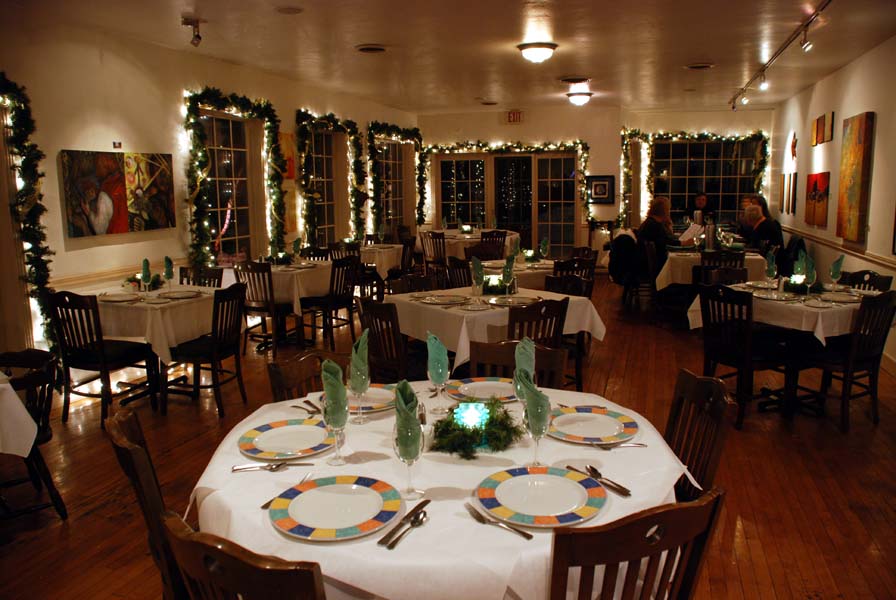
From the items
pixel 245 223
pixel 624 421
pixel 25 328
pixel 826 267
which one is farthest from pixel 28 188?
pixel 826 267

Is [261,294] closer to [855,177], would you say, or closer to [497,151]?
[855,177]

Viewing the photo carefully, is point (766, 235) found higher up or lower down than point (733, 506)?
higher up

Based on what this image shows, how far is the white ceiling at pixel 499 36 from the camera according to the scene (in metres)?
5.41

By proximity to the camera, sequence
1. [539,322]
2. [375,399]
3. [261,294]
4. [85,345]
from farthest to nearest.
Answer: [261,294], [85,345], [539,322], [375,399]

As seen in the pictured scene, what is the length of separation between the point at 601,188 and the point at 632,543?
12.2 m

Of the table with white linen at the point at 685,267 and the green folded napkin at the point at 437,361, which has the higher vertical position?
the green folded napkin at the point at 437,361

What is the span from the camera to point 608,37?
21.6 feet

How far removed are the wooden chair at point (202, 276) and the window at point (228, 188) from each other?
1.12 metres

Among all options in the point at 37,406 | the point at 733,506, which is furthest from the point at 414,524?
the point at 37,406

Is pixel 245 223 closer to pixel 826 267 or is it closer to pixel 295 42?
pixel 295 42

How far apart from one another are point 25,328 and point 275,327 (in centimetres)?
205

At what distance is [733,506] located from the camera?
12.6 feet

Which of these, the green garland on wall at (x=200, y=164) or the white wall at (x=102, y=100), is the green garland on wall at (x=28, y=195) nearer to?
the white wall at (x=102, y=100)

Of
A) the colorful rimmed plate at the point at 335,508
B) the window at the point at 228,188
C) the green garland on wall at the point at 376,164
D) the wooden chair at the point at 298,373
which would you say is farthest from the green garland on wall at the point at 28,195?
the green garland on wall at the point at 376,164
